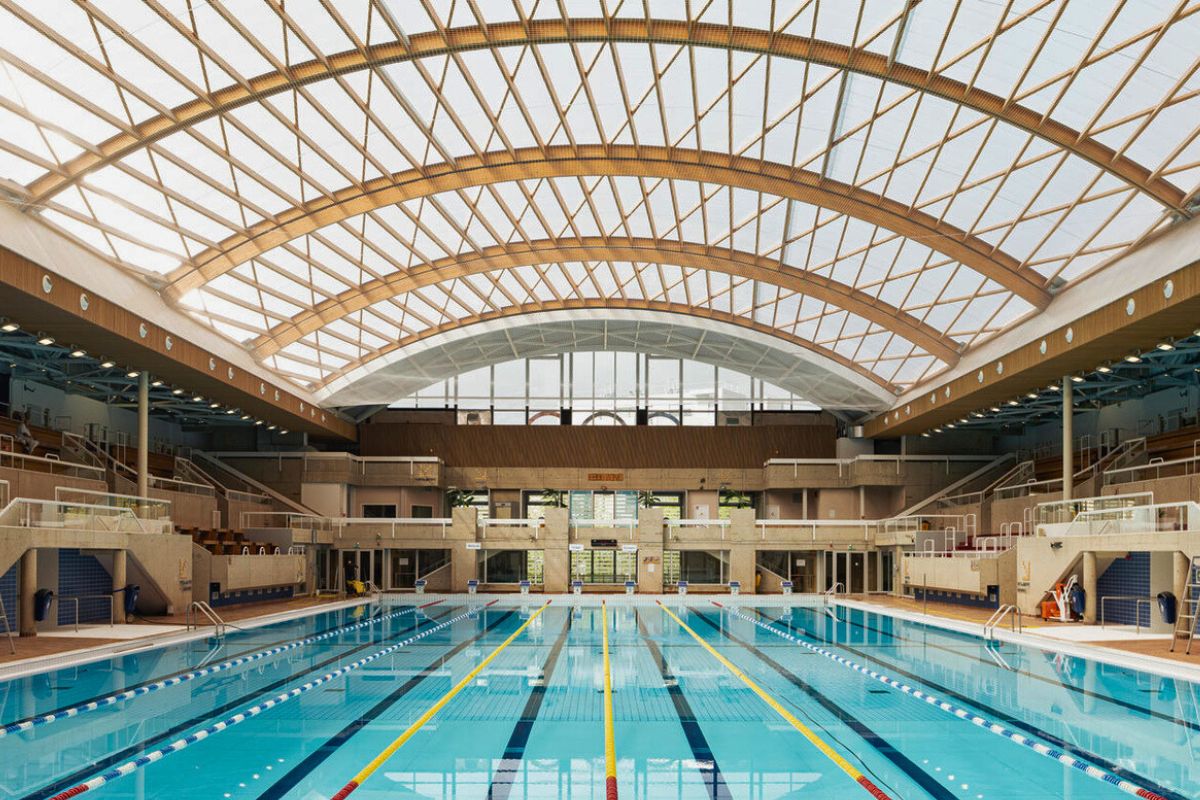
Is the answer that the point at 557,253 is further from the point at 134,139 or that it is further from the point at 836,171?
the point at 134,139

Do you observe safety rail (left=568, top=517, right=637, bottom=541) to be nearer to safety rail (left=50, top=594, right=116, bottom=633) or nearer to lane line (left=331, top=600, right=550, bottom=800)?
safety rail (left=50, top=594, right=116, bottom=633)

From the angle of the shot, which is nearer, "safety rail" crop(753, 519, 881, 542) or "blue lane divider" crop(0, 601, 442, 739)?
"blue lane divider" crop(0, 601, 442, 739)

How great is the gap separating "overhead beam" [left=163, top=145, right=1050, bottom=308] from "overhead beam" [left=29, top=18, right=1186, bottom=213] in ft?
18.9

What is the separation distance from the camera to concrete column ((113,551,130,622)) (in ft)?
78.9

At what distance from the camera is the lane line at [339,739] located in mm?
9062

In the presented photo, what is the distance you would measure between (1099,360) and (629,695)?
2004 cm

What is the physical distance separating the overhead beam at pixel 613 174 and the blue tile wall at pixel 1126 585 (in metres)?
8.45

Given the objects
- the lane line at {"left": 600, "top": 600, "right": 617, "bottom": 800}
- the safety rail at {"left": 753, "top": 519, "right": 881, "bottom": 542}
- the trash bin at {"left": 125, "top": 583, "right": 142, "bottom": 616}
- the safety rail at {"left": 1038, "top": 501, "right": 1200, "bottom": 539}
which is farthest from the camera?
the safety rail at {"left": 753, "top": 519, "right": 881, "bottom": 542}

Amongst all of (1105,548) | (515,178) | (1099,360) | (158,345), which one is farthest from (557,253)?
(1105,548)

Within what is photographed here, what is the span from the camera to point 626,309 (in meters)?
43.0

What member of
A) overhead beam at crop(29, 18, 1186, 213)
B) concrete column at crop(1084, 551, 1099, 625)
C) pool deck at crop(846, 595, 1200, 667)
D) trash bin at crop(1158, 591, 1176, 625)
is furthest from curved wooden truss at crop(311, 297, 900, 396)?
trash bin at crop(1158, 591, 1176, 625)

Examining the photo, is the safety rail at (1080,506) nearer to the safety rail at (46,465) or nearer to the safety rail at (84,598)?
the safety rail at (84,598)

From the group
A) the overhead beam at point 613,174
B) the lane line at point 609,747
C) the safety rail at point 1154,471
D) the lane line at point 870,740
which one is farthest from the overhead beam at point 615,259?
the lane line at point 609,747

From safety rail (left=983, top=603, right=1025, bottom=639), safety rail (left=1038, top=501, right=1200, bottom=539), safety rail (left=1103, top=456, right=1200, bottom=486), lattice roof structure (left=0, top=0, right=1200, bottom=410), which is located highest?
lattice roof structure (left=0, top=0, right=1200, bottom=410)
